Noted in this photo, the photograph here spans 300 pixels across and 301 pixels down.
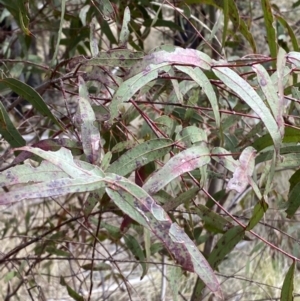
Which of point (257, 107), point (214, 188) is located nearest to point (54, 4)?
point (214, 188)

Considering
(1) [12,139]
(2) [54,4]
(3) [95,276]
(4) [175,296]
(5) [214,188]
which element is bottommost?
(3) [95,276]

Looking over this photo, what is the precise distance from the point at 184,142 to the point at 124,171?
0.09 meters

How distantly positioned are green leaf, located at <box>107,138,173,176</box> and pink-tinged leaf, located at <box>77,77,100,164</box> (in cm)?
2

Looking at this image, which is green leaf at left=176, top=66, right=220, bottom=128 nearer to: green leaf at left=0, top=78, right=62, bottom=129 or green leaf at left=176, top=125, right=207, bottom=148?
green leaf at left=176, top=125, right=207, bottom=148

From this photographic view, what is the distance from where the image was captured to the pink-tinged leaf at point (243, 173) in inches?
18.8

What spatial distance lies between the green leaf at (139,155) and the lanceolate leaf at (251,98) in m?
0.09

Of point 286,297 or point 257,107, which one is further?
point 286,297

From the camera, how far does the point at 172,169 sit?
0.50 meters

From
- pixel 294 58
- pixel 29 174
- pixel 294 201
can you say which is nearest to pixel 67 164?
pixel 29 174

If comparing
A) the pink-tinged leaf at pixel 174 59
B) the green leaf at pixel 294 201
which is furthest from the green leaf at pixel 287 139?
the pink-tinged leaf at pixel 174 59

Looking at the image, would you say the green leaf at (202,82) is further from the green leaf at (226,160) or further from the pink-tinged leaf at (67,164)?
the pink-tinged leaf at (67,164)

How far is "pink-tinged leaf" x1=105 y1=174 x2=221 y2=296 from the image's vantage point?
1.45 ft

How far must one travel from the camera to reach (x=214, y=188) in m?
1.38

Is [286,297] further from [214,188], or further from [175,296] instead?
[214,188]
